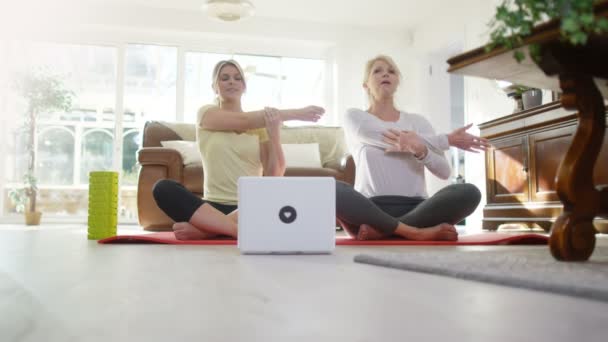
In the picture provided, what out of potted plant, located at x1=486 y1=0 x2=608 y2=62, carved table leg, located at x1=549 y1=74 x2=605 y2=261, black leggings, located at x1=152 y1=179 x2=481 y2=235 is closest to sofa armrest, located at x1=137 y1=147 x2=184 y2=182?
black leggings, located at x1=152 y1=179 x2=481 y2=235

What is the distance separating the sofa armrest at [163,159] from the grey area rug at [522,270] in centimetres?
294

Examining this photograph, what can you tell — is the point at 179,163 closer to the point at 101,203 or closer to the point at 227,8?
the point at 227,8

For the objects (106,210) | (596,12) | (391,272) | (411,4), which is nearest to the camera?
(596,12)

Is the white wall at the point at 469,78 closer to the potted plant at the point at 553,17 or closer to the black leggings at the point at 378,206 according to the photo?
the black leggings at the point at 378,206

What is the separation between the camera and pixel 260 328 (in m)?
0.58

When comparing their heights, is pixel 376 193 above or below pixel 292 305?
above

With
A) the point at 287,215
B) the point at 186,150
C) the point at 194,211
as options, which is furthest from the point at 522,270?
the point at 186,150

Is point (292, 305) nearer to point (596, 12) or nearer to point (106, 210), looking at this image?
point (596, 12)

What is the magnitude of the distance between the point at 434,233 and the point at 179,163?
240 cm

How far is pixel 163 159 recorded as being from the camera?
4113 millimetres

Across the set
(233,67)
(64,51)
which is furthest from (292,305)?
(64,51)

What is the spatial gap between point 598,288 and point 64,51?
6.67 meters

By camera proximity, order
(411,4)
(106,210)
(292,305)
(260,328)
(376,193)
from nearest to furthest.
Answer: (260,328)
(292,305)
(376,193)
(106,210)
(411,4)

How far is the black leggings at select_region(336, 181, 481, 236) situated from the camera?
2166 mm
